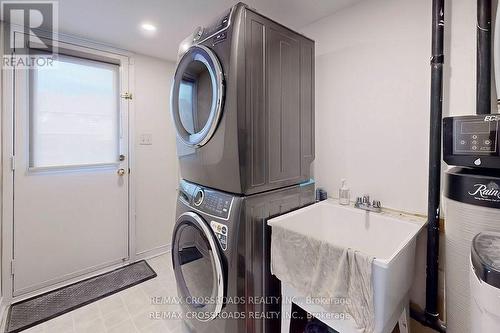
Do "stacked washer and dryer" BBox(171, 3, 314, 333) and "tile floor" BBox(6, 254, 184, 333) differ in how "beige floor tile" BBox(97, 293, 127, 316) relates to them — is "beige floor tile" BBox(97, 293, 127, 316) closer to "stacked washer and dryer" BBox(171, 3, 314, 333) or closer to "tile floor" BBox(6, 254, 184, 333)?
"tile floor" BBox(6, 254, 184, 333)

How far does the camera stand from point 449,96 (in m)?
1.20

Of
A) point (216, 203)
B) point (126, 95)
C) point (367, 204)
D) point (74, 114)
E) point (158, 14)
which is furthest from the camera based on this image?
point (126, 95)

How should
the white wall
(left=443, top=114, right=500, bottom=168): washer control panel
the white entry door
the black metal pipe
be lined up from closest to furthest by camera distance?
1. (left=443, top=114, right=500, bottom=168): washer control panel
2. the black metal pipe
3. the white entry door
4. the white wall

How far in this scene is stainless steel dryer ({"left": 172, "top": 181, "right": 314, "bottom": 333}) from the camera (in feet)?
3.70

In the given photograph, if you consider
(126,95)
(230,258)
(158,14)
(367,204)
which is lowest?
(230,258)

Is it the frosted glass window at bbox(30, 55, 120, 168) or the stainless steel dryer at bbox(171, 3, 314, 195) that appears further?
Result: the frosted glass window at bbox(30, 55, 120, 168)

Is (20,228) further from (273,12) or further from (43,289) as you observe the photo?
(273,12)

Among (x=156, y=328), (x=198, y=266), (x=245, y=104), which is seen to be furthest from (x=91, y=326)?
(x=245, y=104)

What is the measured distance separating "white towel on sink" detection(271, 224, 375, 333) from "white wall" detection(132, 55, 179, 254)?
1.91m

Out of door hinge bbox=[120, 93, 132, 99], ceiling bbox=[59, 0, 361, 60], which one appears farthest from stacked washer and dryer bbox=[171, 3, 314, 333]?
door hinge bbox=[120, 93, 132, 99]

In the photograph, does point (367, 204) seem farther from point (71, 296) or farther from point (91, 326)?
point (71, 296)

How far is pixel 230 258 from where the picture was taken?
1126mm

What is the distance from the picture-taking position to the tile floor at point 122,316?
63.6 inches

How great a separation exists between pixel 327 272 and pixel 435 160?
30.2 inches
